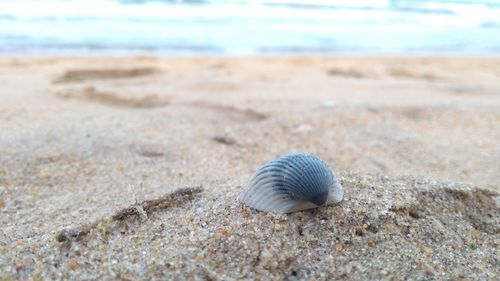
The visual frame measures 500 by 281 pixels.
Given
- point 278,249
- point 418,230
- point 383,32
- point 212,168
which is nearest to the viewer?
point 278,249

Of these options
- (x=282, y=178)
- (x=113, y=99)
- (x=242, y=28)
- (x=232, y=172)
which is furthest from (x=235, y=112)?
(x=242, y=28)

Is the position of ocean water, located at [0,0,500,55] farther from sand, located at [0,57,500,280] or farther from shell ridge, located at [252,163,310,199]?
shell ridge, located at [252,163,310,199]

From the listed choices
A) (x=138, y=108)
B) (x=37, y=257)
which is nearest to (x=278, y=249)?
(x=37, y=257)

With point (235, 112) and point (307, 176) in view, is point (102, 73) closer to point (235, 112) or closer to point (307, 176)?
point (235, 112)

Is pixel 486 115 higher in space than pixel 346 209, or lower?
lower

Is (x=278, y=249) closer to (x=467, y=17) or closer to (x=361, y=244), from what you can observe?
(x=361, y=244)

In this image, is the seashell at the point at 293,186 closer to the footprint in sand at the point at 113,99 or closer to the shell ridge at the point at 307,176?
the shell ridge at the point at 307,176
